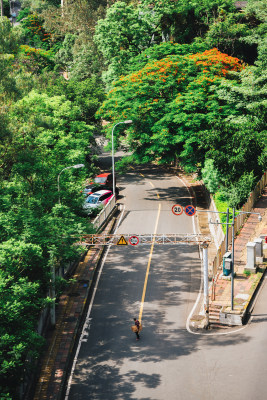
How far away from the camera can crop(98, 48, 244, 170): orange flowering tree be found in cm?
4712

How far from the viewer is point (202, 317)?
31.4m

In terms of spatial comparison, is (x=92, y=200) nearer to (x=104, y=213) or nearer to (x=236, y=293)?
(x=104, y=213)

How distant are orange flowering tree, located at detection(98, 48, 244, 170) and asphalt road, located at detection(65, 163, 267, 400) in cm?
1112

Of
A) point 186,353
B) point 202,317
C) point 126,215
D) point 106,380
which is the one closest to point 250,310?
point 202,317

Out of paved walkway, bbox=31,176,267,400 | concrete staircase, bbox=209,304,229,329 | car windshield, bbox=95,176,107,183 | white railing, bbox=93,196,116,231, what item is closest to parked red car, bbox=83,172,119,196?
car windshield, bbox=95,176,107,183

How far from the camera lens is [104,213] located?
146 feet

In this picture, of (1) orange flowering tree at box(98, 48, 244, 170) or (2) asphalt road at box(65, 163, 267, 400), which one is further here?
(1) orange flowering tree at box(98, 48, 244, 170)

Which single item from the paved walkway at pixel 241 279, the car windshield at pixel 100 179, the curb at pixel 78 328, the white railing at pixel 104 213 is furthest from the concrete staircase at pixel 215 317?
the car windshield at pixel 100 179

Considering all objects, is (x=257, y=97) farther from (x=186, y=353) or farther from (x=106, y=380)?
(x=106, y=380)

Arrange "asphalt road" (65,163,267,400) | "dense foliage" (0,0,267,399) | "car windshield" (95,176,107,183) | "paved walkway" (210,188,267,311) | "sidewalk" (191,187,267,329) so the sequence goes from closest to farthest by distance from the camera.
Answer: "asphalt road" (65,163,267,400), "dense foliage" (0,0,267,399), "sidewalk" (191,187,267,329), "paved walkway" (210,188,267,311), "car windshield" (95,176,107,183)

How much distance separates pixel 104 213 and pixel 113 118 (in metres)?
12.1

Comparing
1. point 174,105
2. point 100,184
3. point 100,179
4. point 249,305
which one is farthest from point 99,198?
point 249,305

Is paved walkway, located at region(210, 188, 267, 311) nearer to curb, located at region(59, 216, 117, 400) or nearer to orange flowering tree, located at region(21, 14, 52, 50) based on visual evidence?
curb, located at region(59, 216, 117, 400)

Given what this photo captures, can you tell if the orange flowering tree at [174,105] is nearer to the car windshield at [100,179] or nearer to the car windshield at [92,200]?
the car windshield at [100,179]
